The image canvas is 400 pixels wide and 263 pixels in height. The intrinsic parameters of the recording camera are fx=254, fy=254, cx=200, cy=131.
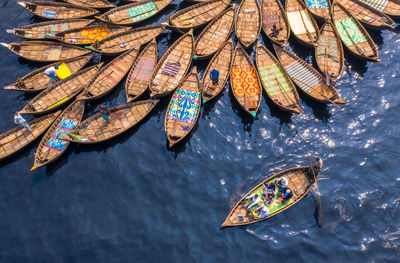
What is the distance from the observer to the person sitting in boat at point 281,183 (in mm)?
27109

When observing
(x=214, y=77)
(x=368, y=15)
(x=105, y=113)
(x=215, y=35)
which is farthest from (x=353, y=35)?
(x=105, y=113)

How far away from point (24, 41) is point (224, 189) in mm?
36673

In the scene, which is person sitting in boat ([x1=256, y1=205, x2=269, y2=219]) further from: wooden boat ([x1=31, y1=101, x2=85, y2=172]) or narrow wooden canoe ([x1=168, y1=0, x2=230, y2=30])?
narrow wooden canoe ([x1=168, y1=0, x2=230, y2=30])

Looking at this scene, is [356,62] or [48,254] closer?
[48,254]

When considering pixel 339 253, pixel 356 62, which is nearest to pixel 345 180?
pixel 339 253

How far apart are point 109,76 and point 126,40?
7439mm

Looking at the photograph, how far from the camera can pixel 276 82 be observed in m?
34.9

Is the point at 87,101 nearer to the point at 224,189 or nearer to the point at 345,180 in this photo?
the point at 224,189

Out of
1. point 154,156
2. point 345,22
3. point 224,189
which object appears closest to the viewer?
point 224,189

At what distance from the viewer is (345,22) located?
40.0 metres

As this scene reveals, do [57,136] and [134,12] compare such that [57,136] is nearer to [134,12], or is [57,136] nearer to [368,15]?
[134,12]

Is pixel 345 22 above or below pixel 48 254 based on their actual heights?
above

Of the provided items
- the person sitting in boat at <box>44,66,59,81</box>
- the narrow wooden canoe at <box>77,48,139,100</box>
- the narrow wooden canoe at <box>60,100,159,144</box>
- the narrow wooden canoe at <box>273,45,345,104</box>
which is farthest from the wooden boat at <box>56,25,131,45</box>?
the narrow wooden canoe at <box>273,45,345,104</box>

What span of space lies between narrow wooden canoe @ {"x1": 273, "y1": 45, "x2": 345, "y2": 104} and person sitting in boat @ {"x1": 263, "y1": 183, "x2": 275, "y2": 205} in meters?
13.3
